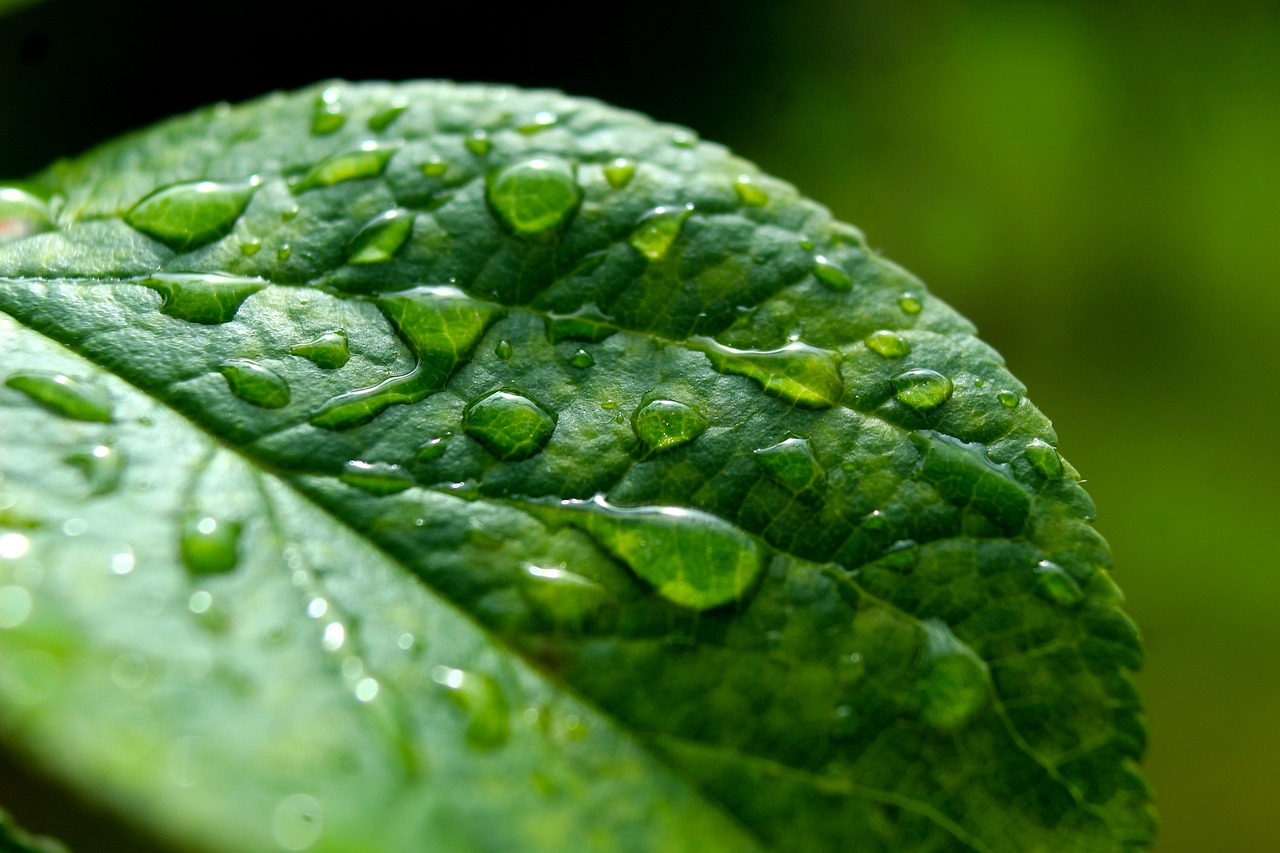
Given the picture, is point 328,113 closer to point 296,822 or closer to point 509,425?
point 509,425

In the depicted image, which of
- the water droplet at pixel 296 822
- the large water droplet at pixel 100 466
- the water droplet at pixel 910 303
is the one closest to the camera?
the water droplet at pixel 296 822

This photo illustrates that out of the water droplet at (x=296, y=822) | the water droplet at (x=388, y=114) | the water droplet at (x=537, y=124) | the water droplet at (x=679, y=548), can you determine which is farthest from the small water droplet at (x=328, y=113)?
the water droplet at (x=296, y=822)

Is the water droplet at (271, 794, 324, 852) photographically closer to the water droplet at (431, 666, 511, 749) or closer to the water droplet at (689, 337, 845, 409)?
the water droplet at (431, 666, 511, 749)

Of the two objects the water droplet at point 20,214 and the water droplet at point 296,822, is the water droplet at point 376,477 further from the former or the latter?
the water droplet at point 20,214

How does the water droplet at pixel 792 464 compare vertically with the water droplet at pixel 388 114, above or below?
below

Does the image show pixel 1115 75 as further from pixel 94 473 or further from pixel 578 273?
pixel 94 473

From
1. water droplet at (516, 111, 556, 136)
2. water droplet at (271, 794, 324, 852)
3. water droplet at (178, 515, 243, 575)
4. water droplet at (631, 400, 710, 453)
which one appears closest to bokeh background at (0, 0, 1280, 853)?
water droplet at (516, 111, 556, 136)

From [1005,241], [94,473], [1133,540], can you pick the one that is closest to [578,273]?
[94,473]
